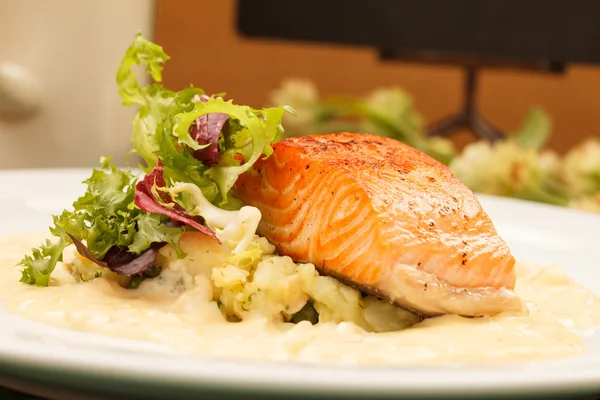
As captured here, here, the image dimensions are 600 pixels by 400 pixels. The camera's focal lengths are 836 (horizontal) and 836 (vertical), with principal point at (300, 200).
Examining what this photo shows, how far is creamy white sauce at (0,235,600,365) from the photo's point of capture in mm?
1554

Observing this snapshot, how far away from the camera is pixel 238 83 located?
23.9 ft

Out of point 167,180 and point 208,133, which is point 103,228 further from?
point 208,133

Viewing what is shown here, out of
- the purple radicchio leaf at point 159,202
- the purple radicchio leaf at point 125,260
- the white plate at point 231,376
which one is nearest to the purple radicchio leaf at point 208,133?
the purple radicchio leaf at point 159,202

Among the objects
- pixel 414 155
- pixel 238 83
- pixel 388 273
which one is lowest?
pixel 238 83

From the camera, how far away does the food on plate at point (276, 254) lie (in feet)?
5.66

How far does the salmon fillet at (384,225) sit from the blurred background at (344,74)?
128 centimetres

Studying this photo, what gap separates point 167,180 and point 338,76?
5613 millimetres

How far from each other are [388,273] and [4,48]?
8.75 feet

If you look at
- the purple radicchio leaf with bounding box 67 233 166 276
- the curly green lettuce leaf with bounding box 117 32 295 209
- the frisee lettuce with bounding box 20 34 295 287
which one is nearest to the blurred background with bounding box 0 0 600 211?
the curly green lettuce leaf with bounding box 117 32 295 209

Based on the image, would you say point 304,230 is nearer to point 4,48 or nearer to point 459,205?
point 459,205

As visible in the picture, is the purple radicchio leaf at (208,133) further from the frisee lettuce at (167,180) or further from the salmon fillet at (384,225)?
the salmon fillet at (384,225)

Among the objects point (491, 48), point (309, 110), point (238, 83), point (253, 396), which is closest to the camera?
point (253, 396)

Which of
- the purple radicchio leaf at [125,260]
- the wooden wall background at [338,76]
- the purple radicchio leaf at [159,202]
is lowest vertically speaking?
the wooden wall background at [338,76]

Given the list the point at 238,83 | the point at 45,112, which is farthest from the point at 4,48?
the point at 238,83
